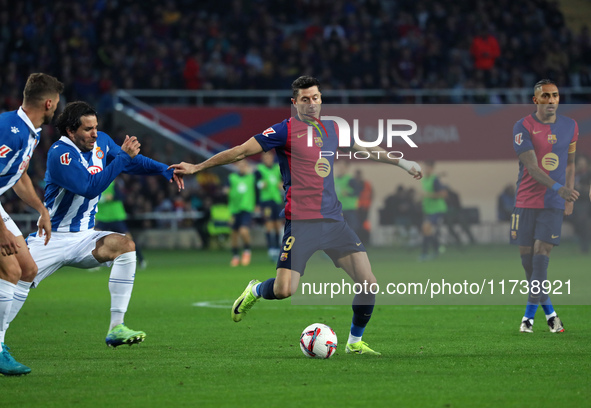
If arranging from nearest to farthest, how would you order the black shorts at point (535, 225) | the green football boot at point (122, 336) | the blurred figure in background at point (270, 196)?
the green football boot at point (122, 336) < the black shorts at point (535, 225) < the blurred figure in background at point (270, 196)

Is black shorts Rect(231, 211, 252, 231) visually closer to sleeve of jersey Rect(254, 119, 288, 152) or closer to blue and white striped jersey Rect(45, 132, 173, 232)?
blue and white striped jersey Rect(45, 132, 173, 232)

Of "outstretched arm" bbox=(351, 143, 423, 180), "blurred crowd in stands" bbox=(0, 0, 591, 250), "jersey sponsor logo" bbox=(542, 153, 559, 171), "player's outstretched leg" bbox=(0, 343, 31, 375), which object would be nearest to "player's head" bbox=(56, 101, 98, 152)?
"player's outstretched leg" bbox=(0, 343, 31, 375)

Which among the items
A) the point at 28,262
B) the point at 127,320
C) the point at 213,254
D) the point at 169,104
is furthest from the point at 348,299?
the point at 169,104

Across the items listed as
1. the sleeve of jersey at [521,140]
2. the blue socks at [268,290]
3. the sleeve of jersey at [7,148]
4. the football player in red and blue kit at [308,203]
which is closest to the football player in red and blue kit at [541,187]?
the sleeve of jersey at [521,140]

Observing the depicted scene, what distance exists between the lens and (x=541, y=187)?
9.45m

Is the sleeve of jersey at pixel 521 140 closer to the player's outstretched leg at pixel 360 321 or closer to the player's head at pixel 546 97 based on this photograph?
the player's head at pixel 546 97

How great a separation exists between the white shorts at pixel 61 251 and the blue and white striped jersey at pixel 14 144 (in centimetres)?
109

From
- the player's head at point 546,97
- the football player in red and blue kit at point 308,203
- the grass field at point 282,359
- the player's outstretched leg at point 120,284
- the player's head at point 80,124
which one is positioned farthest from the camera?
the player's head at point 546,97

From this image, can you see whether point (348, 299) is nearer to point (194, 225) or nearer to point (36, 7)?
point (194, 225)

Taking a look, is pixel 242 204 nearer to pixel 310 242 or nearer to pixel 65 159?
pixel 65 159

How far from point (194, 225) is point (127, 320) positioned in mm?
14988

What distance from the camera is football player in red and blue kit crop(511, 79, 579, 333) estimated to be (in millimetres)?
9367

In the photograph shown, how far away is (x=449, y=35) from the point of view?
94.7ft

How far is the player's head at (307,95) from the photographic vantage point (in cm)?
787
